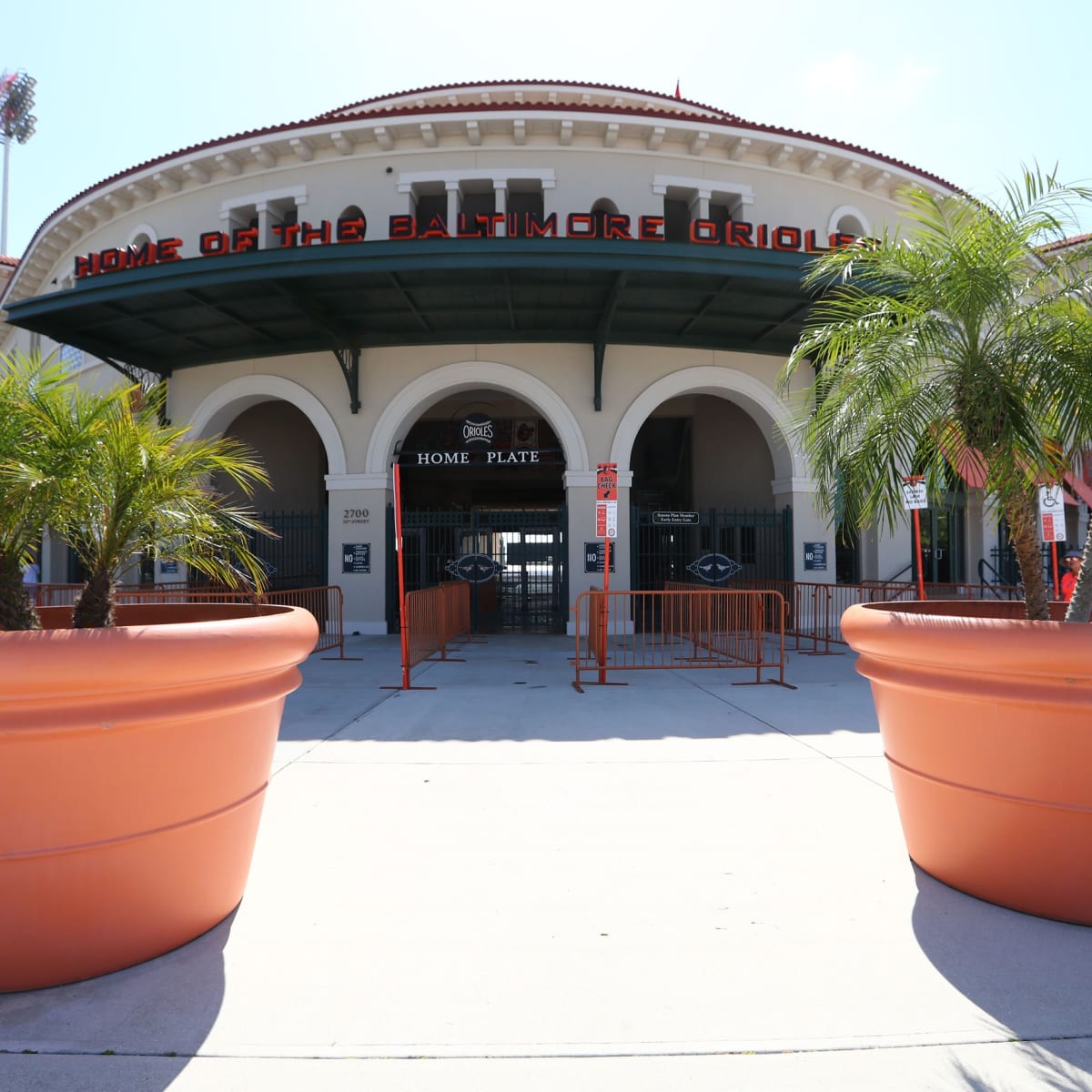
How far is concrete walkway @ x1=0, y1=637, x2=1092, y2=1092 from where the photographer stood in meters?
2.32

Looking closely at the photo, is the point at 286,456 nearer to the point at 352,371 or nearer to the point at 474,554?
the point at 352,371

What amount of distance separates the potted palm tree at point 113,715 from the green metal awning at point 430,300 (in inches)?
410

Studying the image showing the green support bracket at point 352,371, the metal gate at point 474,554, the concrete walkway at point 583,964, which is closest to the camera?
the concrete walkway at point 583,964

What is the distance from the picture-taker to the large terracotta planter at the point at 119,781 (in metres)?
2.54

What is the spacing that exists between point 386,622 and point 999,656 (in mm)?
13832

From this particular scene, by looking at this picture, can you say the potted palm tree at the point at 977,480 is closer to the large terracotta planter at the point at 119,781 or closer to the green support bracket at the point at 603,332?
the large terracotta planter at the point at 119,781

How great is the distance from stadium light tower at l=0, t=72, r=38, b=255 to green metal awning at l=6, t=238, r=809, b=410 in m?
54.8

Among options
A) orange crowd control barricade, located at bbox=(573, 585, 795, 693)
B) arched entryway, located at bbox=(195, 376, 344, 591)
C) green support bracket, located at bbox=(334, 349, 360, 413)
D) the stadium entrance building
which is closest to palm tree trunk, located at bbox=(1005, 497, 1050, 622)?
orange crowd control barricade, located at bbox=(573, 585, 795, 693)

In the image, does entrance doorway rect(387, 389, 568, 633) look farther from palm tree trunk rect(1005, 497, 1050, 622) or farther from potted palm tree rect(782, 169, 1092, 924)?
palm tree trunk rect(1005, 497, 1050, 622)

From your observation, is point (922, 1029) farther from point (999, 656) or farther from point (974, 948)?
point (999, 656)

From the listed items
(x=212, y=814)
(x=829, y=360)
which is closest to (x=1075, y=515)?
(x=829, y=360)

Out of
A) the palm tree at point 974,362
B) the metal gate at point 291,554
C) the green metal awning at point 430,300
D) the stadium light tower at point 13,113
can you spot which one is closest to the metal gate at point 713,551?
the green metal awning at point 430,300

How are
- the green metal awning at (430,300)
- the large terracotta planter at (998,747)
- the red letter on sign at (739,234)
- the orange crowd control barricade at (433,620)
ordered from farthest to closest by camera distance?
1. the red letter on sign at (739,234)
2. the green metal awning at (430,300)
3. the orange crowd control barricade at (433,620)
4. the large terracotta planter at (998,747)

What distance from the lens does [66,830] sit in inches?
103
